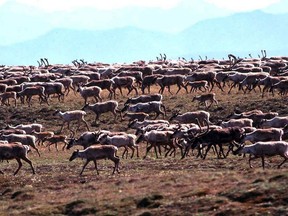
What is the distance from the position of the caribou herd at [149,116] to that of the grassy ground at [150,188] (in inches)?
31.4

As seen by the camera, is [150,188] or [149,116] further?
[149,116]

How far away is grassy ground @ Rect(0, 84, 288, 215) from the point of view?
2425cm

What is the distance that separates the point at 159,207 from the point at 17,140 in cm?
1567

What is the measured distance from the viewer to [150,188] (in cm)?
2686

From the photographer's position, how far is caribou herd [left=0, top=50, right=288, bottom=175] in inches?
1309

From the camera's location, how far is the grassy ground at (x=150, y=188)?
2425cm

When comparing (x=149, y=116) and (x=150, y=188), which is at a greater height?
(x=150, y=188)

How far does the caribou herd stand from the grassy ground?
797mm

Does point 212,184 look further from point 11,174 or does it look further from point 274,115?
point 274,115

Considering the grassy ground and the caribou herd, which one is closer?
the grassy ground

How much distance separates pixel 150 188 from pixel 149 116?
2177cm

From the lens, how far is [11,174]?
1284 inches

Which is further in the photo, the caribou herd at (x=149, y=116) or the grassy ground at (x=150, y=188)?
the caribou herd at (x=149, y=116)

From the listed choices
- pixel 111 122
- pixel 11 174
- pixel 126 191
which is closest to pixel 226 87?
pixel 111 122
